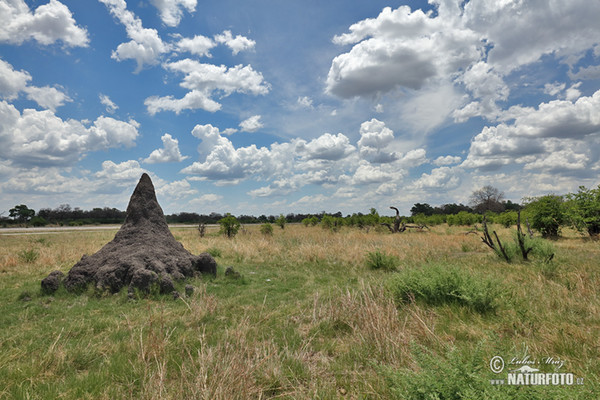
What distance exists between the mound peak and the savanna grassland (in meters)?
0.46

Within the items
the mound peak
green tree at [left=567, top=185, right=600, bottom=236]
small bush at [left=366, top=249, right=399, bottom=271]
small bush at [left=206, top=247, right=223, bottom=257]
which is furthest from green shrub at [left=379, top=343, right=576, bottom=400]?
green tree at [left=567, top=185, right=600, bottom=236]

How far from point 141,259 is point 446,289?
740 centimetres

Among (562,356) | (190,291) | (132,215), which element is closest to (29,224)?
(132,215)

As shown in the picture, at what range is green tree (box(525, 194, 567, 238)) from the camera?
18.0m

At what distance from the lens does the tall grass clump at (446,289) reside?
4.93 meters

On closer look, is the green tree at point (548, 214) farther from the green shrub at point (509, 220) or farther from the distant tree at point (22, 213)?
the distant tree at point (22, 213)

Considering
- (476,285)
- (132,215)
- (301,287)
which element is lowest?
(301,287)

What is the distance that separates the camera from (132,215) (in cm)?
975

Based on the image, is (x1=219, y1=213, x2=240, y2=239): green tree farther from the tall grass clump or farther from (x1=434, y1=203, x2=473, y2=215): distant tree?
(x1=434, y1=203, x2=473, y2=215): distant tree

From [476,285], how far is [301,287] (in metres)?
4.30

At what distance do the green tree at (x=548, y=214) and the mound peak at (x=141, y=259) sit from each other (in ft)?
65.6

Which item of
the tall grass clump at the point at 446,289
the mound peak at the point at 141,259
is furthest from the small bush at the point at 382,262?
the mound peak at the point at 141,259

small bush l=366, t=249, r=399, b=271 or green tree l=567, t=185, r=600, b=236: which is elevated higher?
green tree l=567, t=185, r=600, b=236

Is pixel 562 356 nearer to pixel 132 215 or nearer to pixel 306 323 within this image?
pixel 306 323
